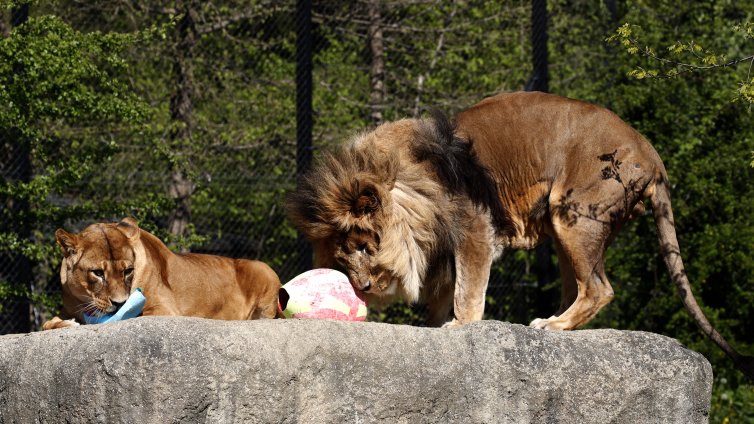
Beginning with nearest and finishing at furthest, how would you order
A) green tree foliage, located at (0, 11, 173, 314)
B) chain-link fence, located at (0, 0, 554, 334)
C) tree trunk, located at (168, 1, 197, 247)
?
green tree foliage, located at (0, 11, 173, 314)
chain-link fence, located at (0, 0, 554, 334)
tree trunk, located at (168, 1, 197, 247)

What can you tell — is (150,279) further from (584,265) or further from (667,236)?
(667,236)

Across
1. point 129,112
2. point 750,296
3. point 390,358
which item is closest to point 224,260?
point 129,112

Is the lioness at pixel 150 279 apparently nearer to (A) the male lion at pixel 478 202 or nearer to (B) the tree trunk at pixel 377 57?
(A) the male lion at pixel 478 202

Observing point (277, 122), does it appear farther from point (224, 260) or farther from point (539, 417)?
point (539, 417)

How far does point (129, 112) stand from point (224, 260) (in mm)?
1601

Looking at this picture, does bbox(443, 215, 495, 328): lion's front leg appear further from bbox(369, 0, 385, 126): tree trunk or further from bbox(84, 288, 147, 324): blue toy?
bbox(369, 0, 385, 126): tree trunk

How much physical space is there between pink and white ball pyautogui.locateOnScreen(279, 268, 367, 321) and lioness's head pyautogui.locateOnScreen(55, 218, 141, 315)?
76 cm

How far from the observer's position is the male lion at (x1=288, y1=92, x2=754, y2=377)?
196 inches

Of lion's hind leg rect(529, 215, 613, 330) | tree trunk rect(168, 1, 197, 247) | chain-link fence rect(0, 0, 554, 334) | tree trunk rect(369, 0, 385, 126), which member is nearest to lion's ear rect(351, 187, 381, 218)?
lion's hind leg rect(529, 215, 613, 330)

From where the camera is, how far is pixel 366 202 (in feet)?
16.2

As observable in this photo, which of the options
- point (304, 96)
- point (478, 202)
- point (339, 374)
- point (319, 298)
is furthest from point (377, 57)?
point (339, 374)

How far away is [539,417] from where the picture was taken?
13.3 ft

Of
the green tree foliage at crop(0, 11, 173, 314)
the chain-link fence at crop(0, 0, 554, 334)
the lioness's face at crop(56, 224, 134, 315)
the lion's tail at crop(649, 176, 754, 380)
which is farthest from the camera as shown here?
the chain-link fence at crop(0, 0, 554, 334)

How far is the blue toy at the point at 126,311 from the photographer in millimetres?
4559
